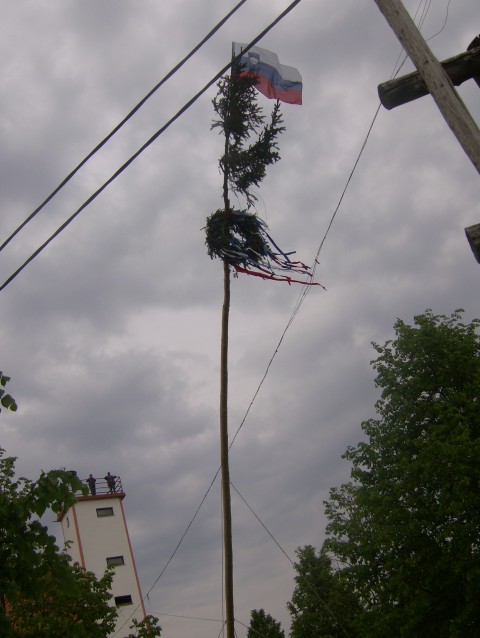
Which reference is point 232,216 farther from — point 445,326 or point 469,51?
point 445,326

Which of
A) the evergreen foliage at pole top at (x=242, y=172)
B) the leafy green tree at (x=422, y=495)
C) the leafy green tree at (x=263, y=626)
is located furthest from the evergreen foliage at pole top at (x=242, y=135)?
the leafy green tree at (x=263, y=626)

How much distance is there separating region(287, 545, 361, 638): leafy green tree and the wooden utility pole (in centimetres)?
3377

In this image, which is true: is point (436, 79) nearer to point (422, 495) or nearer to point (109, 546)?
point (422, 495)

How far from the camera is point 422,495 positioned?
18672mm

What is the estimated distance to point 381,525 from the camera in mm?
19297

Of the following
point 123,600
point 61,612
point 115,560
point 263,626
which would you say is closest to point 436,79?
point 61,612

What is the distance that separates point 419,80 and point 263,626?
49.3 meters

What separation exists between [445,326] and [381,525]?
6.74 meters

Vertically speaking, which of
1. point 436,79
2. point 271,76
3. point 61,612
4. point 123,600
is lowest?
→ point 436,79

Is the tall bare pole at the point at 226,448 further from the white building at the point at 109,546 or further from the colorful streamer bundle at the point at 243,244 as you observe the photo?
the white building at the point at 109,546

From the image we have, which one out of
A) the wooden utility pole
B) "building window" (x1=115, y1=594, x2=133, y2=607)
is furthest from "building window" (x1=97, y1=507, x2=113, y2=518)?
the wooden utility pole

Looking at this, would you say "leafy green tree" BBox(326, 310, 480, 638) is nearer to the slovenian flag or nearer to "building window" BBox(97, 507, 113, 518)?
the slovenian flag

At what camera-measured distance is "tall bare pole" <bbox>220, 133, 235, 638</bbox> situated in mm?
9547

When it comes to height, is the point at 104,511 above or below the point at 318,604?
above
